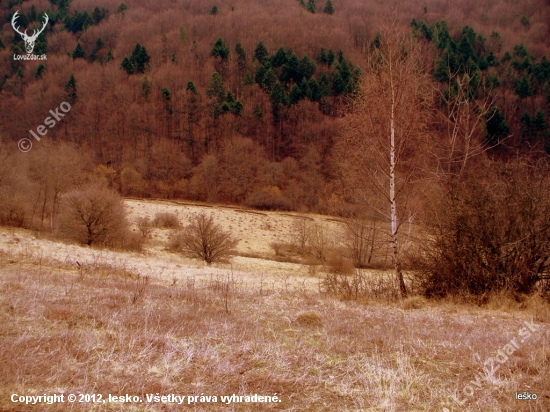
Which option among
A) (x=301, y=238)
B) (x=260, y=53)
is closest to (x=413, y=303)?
(x=301, y=238)

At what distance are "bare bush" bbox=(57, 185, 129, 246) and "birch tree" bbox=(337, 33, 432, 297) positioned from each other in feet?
54.4

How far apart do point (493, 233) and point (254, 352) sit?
8.36 m

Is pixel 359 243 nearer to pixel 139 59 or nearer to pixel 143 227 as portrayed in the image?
pixel 143 227

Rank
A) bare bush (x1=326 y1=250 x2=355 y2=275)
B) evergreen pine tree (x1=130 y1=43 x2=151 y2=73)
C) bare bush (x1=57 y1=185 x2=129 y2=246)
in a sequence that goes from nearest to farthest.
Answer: bare bush (x1=326 y1=250 x2=355 y2=275)
bare bush (x1=57 y1=185 x2=129 y2=246)
evergreen pine tree (x1=130 y1=43 x2=151 y2=73)

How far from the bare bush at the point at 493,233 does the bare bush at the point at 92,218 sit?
18365 millimetres

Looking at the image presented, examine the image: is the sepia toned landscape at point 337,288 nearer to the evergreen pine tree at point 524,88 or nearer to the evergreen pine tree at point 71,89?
the evergreen pine tree at point 71,89

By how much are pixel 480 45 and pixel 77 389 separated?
101321 mm

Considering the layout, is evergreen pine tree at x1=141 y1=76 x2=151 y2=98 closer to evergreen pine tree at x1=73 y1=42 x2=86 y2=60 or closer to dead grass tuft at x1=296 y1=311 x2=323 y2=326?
evergreen pine tree at x1=73 y1=42 x2=86 y2=60

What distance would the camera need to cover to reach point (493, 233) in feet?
33.8

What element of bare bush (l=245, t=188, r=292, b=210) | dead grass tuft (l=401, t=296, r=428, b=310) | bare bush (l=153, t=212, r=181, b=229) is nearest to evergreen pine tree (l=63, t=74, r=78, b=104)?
bare bush (l=245, t=188, r=292, b=210)

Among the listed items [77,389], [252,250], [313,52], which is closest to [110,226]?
[252,250]

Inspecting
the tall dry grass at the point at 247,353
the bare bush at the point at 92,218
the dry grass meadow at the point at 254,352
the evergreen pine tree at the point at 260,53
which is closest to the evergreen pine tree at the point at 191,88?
the evergreen pine tree at the point at 260,53

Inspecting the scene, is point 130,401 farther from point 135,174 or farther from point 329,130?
point 329,130

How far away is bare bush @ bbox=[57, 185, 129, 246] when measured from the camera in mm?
22250
